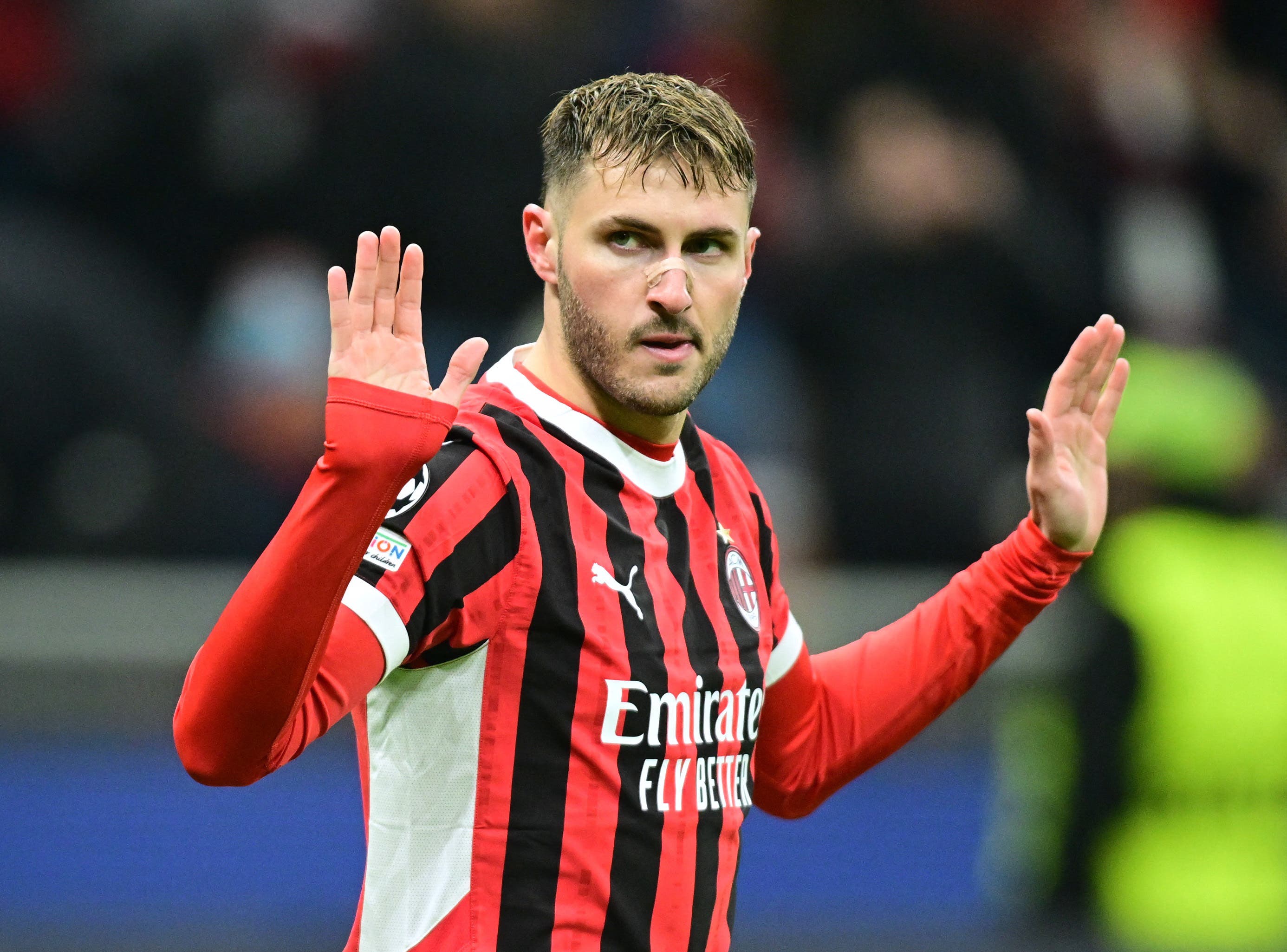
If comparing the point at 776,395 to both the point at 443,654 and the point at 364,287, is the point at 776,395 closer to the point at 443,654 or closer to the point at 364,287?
the point at 443,654

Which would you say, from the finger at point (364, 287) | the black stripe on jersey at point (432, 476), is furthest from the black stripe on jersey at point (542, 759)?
the finger at point (364, 287)

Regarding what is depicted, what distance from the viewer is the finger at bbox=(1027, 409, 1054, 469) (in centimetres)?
307

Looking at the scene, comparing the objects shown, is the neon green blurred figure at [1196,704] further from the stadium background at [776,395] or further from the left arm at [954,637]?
the left arm at [954,637]

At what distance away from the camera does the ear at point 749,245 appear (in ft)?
9.17

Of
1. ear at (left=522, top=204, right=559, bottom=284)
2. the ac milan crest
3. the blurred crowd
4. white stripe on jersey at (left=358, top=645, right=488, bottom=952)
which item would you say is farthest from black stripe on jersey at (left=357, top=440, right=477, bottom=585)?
the blurred crowd

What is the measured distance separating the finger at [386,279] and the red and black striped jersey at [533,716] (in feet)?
0.96

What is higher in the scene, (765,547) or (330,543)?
(765,547)

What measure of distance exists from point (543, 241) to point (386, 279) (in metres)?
0.60

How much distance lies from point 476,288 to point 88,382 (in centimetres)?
144

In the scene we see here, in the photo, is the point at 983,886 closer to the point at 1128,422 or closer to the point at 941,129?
the point at 1128,422

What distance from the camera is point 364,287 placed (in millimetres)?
2213

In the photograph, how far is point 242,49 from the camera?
6.75 meters

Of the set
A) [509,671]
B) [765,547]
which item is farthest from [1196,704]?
[509,671]

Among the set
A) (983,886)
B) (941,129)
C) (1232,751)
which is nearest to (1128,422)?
(1232,751)
